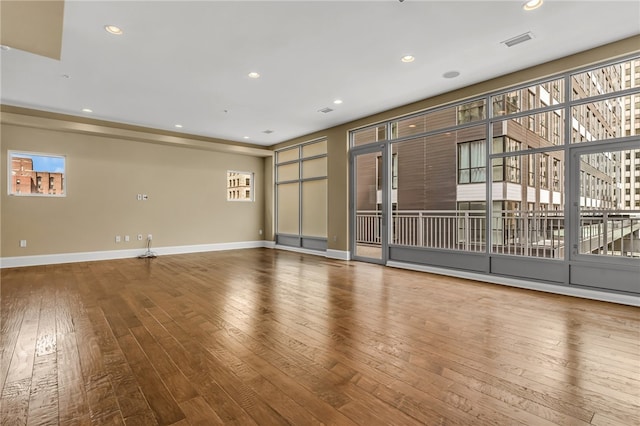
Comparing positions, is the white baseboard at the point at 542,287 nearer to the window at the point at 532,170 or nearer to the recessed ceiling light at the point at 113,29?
the window at the point at 532,170

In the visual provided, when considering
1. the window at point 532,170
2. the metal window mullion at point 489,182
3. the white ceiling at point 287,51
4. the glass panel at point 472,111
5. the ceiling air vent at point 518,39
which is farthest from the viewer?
the glass panel at point 472,111

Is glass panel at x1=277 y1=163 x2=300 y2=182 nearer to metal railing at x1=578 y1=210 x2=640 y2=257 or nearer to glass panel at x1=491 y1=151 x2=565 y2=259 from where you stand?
glass panel at x1=491 y1=151 x2=565 y2=259

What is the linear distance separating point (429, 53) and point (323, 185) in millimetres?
4313

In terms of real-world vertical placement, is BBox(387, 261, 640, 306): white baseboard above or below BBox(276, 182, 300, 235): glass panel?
below

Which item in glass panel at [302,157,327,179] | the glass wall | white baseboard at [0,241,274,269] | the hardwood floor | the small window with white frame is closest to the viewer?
the hardwood floor

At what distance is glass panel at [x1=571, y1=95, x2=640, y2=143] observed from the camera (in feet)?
12.0

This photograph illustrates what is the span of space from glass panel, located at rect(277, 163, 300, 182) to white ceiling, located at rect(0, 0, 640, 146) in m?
2.74

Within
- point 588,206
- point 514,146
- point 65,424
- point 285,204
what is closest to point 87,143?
point 285,204

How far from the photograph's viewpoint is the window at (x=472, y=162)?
16.9ft

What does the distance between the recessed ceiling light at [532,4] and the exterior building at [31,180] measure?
8.35 metres

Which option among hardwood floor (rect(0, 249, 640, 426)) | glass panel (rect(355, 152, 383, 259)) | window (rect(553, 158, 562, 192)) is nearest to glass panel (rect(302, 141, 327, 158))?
glass panel (rect(355, 152, 383, 259))

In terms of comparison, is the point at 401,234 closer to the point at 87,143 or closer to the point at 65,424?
the point at 65,424

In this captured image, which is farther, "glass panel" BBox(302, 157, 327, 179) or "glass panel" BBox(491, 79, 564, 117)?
"glass panel" BBox(302, 157, 327, 179)

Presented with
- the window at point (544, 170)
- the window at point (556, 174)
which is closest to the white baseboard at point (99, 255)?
the window at point (544, 170)
